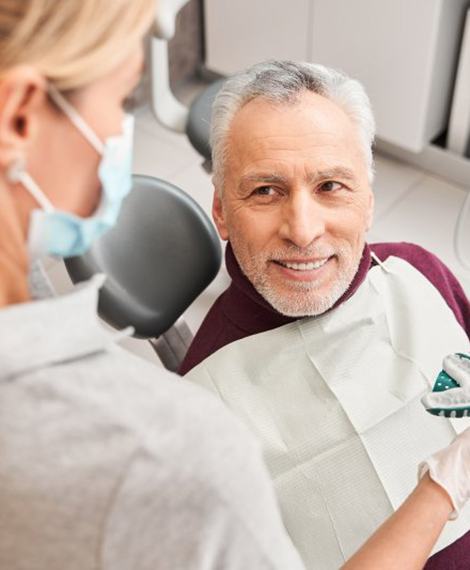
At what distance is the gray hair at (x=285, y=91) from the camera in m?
1.39

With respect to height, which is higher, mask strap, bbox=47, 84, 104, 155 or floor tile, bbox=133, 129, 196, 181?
mask strap, bbox=47, 84, 104, 155

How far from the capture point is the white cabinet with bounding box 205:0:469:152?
8.52 feet

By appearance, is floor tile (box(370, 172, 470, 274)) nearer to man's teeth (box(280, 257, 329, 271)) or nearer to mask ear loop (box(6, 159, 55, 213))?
man's teeth (box(280, 257, 329, 271))

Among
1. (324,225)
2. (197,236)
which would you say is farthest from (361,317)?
(197,236)

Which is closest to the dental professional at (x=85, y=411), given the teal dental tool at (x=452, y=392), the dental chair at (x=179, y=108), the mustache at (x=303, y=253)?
the teal dental tool at (x=452, y=392)

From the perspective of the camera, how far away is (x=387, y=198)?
9.48 feet

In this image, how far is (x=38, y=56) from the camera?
2.19 ft

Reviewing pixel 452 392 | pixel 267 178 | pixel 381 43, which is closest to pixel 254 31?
pixel 381 43

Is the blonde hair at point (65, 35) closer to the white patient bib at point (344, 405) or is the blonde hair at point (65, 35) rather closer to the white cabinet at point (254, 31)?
the white patient bib at point (344, 405)

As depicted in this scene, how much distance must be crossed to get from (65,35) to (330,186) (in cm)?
80

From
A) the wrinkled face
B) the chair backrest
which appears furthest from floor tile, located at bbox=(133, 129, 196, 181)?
the wrinkled face

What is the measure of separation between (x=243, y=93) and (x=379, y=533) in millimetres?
800

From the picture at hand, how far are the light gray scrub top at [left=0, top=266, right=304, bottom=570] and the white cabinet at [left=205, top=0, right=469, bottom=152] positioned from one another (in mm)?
2142

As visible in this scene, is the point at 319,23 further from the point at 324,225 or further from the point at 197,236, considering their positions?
the point at 324,225
